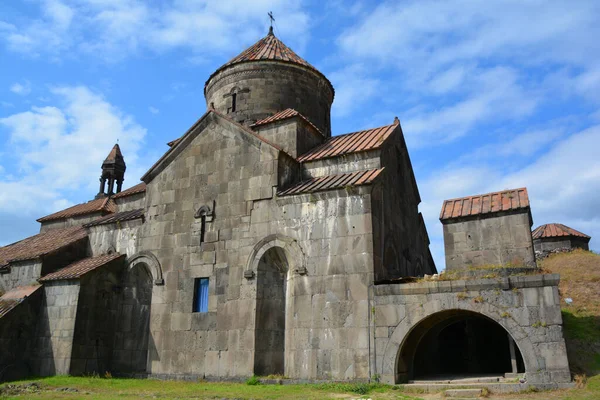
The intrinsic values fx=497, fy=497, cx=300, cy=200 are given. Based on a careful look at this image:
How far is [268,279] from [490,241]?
5.97 meters

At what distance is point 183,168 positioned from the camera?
44.8 ft

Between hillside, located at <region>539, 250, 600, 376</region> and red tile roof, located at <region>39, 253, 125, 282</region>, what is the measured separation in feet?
36.9

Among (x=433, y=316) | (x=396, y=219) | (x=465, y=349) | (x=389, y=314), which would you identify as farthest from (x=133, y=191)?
(x=465, y=349)

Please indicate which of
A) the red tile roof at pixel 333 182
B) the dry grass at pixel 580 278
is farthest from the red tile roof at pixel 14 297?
the dry grass at pixel 580 278

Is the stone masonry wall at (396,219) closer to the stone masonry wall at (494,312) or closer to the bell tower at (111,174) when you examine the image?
the stone masonry wall at (494,312)

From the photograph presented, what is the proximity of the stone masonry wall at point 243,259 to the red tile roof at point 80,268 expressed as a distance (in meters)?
1.18

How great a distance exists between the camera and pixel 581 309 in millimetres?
11484

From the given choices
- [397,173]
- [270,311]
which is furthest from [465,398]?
[397,173]

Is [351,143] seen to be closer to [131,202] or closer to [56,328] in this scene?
Answer: [131,202]

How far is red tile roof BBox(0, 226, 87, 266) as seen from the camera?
48.5 ft

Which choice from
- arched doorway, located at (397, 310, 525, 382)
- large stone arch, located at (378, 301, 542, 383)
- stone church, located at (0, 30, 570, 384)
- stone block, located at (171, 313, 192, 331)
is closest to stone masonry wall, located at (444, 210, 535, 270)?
stone church, located at (0, 30, 570, 384)

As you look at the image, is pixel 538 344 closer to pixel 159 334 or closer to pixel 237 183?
pixel 237 183

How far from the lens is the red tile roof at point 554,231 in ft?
65.8

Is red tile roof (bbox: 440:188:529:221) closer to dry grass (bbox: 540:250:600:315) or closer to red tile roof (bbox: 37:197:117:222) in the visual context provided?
dry grass (bbox: 540:250:600:315)
